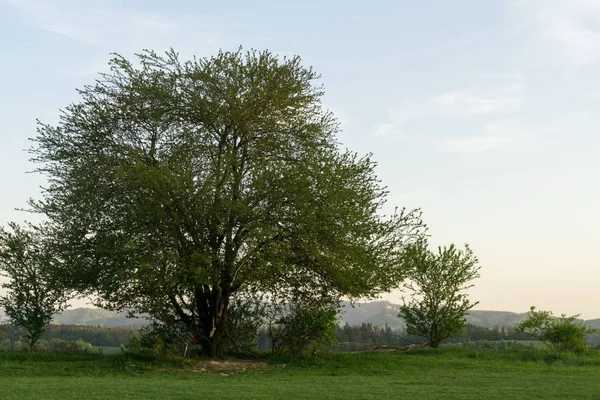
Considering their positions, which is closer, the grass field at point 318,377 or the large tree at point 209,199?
the grass field at point 318,377

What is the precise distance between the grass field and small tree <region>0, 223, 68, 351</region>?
3209 mm

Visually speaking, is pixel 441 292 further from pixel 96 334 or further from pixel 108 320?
pixel 108 320

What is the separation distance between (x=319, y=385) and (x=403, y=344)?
52.8 ft

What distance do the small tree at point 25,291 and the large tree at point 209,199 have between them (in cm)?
253

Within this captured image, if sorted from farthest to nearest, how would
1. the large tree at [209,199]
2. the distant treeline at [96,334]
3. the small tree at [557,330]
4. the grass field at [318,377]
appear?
the distant treeline at [96,334] < the small tree at [557,330] < the large tree at [209,199] < the grass field at [318,377]

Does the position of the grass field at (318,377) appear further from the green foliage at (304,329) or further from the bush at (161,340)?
the green foliage at (304,329)

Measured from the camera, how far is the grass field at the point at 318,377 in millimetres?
17984

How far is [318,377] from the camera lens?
23578mm

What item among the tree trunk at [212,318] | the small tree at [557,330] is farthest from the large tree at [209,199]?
the small tree at [557,330]

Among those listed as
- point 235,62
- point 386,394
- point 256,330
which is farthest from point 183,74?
point 386,394

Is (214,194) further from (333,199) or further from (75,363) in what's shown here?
(75,363)

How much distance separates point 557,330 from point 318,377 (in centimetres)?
1407

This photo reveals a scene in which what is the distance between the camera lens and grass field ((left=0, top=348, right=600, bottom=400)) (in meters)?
18.0

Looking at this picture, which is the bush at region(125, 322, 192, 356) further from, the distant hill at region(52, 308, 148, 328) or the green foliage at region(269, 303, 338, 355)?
the green foliage at region(269, 303, 338, 355)
